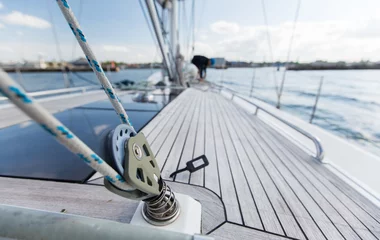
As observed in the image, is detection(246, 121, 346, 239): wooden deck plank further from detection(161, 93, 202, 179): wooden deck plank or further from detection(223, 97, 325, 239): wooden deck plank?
detection(161, 93, 202, 179): wooden deck plank

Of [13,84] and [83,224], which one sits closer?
[13,84]

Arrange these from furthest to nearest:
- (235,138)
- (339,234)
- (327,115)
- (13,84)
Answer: (327,115) → (235,138) → (339,234) → (13,84)

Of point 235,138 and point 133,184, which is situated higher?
point 133,184

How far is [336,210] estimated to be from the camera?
4.01ft

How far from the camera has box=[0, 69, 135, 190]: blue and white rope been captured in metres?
0.31

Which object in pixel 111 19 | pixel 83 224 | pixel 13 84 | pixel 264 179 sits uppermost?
pixel 111 19

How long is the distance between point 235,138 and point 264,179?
87 centimetres

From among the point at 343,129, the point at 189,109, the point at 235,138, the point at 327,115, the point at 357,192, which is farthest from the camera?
the point at 327,115

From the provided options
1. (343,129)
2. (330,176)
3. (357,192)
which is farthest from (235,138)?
(343,129)

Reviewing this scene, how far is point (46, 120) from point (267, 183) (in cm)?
154

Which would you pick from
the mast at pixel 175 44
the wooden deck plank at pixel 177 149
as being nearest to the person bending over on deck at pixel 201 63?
the mast at pixel 175 44

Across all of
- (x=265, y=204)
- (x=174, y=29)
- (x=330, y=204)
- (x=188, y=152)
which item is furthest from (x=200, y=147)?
(x=174, y=29)

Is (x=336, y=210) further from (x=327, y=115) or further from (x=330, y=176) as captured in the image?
(x=327, y=115)

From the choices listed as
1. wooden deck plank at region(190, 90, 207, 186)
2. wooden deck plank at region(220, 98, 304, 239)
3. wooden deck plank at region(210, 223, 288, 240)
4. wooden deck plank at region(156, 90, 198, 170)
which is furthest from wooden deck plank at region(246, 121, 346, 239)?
wooden deck plank at region(156, 90, 198, 170)
